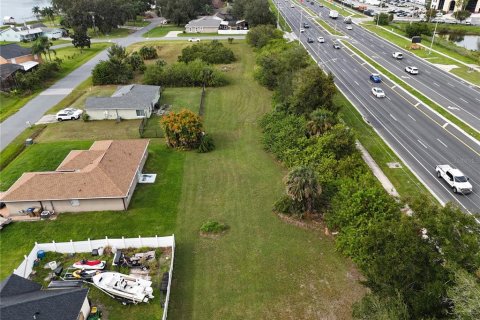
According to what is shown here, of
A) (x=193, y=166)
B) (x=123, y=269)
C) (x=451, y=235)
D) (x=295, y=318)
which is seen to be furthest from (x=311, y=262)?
(x=193, y=166)

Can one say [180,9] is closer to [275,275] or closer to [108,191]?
[108,191]

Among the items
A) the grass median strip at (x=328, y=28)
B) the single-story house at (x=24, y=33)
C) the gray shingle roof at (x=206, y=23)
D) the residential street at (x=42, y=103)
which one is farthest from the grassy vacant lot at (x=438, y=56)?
the single-story house at (x=24, y=33)

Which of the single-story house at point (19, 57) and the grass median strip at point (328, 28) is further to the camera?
the grass median strip at point (328, 28)

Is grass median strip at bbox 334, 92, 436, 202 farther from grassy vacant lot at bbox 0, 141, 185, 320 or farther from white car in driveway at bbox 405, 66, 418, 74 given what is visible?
white car in driveway at bbox 405, 66, 418, 74

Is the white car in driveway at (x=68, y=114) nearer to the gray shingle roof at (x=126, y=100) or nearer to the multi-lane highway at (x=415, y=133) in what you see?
the gray shingle roof at (x=126, y=100)

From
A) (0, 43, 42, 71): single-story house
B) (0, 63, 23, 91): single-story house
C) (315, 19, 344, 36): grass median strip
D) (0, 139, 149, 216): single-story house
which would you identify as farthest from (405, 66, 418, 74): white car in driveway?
(0, 63, 23, 91): single-story house

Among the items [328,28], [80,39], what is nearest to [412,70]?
[328,28]
